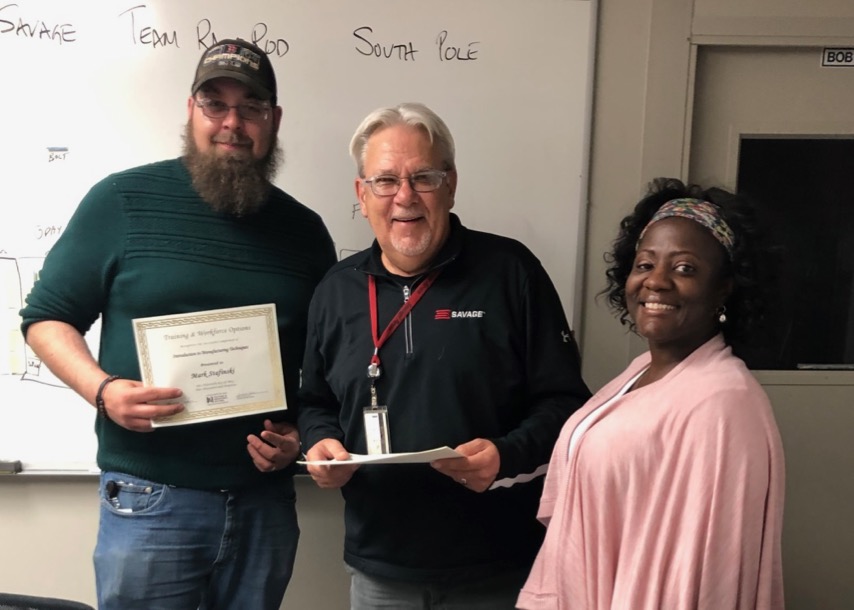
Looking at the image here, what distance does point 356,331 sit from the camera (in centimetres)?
152

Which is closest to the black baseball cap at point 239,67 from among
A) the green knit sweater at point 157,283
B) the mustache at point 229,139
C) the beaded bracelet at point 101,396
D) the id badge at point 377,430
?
the mustache at point 229,139

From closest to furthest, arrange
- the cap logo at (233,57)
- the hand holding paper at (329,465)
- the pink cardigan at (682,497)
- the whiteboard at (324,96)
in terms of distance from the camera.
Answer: the pink cardigan at (682,497) < the hand holding paper at (329,465) < the cap logo at (233,57) < the whiteboard at (324,96)

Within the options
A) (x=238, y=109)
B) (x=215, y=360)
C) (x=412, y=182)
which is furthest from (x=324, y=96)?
(x=215, y=360)

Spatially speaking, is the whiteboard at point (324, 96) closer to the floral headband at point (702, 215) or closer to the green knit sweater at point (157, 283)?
the green knit sweater at point (157, 283)

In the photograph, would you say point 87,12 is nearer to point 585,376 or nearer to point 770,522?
point 585,376

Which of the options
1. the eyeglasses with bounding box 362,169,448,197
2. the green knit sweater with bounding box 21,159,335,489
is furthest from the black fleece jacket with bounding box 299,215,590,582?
the green knit sweater with bounding box 21,159,335,489

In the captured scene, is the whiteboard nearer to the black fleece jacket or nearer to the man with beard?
the man with beard

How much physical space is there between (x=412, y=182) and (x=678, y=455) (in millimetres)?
825

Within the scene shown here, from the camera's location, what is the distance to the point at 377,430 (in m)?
1.43

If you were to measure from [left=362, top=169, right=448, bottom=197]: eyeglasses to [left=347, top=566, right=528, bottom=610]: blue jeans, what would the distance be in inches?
36.2

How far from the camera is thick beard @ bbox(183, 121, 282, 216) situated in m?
1.65

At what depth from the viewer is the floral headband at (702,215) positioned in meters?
1.22

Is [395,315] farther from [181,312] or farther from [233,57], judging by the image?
[233,57]

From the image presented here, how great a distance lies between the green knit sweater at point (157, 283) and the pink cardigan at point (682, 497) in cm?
88
